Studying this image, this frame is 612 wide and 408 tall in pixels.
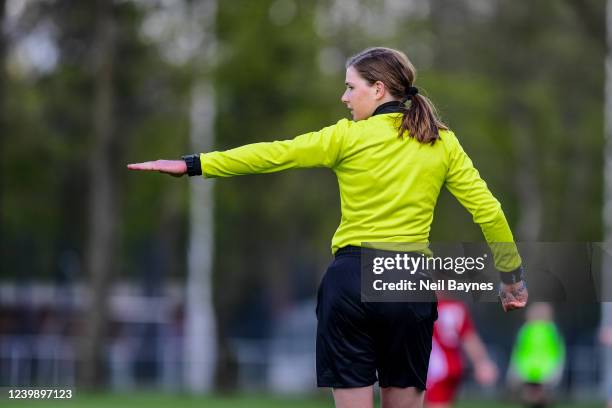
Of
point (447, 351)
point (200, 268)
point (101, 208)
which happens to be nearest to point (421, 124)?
point (447, 351)

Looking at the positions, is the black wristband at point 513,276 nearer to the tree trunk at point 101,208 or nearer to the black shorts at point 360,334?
the black shorts at point 360,334

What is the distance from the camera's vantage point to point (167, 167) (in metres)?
6.23

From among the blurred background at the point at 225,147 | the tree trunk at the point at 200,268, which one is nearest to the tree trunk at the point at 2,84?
the blurred background at the point at 225,147

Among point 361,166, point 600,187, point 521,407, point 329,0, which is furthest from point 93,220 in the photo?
point 361,166

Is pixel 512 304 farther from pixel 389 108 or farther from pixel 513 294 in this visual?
pixel 389 108

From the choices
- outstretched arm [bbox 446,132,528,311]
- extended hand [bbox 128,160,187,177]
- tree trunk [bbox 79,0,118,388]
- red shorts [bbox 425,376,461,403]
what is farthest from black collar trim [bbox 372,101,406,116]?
tree trunk [bbox 79,0,118,388]

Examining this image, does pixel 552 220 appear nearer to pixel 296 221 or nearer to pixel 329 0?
pixel 296 221

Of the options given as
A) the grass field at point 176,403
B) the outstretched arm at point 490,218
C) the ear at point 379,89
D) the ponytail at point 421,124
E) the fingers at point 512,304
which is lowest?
the grass field at point 176,403

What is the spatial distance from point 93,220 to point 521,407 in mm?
9449

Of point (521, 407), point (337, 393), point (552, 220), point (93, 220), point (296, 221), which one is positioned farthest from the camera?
point (552, 220)

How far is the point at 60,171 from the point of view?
34.0 meters

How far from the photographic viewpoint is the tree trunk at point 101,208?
2938 cm

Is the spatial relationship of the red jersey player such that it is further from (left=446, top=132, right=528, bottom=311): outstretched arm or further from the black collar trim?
the black collar trim

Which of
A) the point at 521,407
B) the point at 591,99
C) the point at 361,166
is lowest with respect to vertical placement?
the point at 521,407
